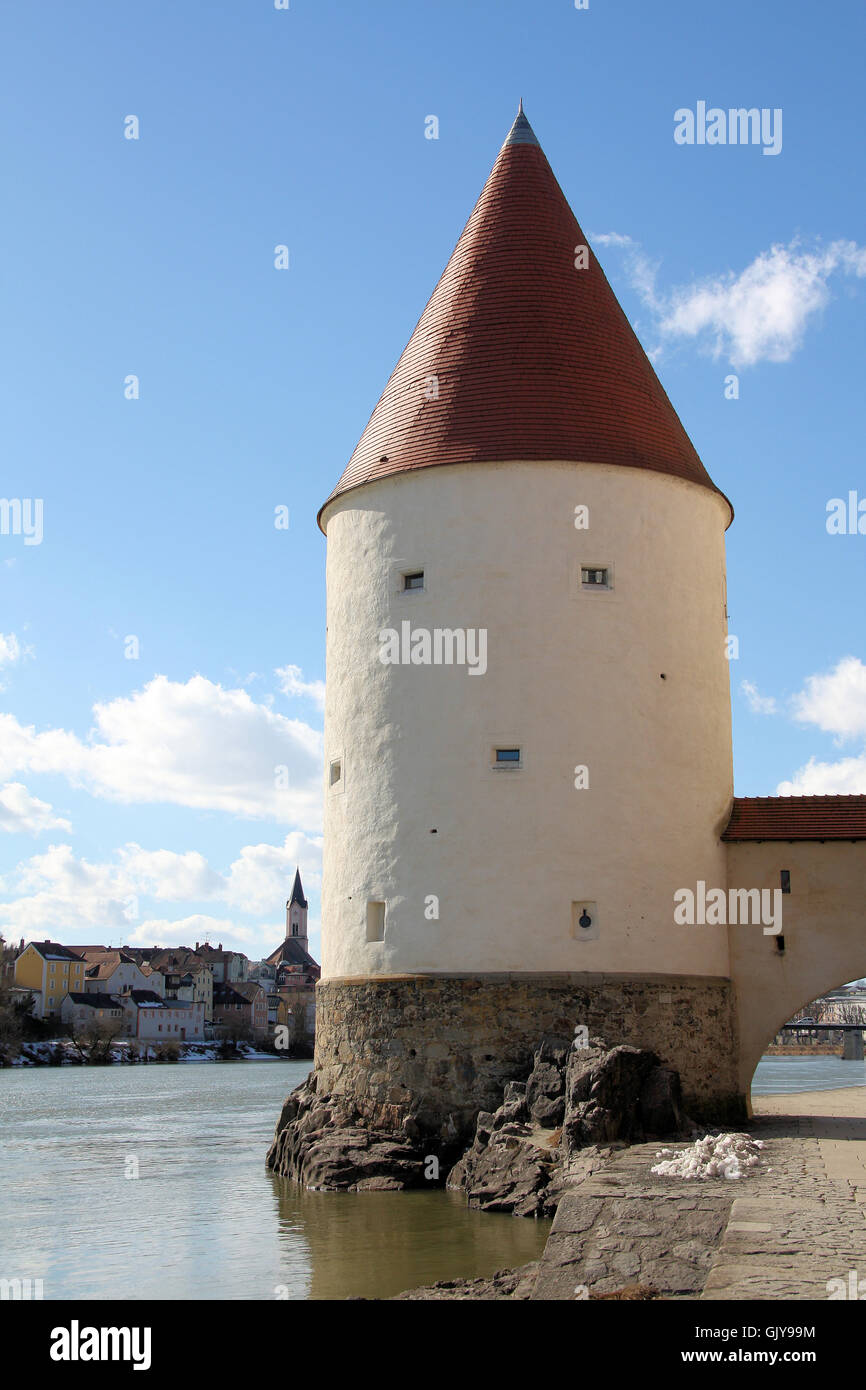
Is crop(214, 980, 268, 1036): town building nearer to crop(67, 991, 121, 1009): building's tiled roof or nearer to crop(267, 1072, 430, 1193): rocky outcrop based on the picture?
Result: crop(67, 991, 121, 1009): building's tiled roof

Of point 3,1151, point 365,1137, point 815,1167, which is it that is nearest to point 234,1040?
point 3,1151

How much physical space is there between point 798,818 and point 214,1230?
8526 millimetres

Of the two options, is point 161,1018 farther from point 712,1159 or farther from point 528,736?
point 712,1159

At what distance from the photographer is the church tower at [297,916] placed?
12475cm

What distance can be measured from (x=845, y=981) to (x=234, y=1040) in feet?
227

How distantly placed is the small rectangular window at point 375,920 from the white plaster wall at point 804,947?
4.32 m

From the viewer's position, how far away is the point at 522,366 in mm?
16828

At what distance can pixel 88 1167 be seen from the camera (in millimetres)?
18906

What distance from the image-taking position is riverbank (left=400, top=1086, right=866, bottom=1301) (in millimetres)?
6949

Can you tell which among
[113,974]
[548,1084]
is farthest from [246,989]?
[548,1084]

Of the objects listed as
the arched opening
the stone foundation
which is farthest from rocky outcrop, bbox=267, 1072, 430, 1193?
the arched opening

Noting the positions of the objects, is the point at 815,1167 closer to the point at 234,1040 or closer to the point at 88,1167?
the point at 88,1167

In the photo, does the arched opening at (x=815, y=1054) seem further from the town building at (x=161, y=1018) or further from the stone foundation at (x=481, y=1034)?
the town building at (x=161, y=1018)

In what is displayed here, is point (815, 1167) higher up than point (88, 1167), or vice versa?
point (815, 1167)
